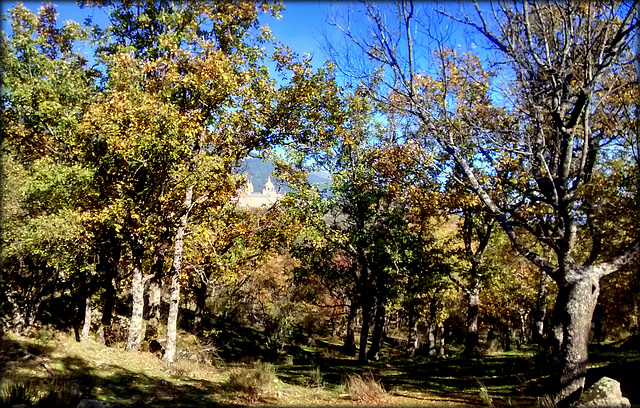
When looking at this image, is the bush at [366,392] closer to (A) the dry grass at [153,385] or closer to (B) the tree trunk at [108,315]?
(A) the dry grass at [153,385]

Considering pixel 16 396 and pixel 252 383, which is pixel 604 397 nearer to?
pixel 252 383

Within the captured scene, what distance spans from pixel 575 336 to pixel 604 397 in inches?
47.2

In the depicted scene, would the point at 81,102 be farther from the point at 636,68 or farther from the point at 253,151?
the point at 636,68

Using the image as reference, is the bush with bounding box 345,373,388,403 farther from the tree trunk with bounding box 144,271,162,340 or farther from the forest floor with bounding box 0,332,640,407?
the tree trunk with bounding box 144,271,162,340

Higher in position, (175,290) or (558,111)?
(558,111)

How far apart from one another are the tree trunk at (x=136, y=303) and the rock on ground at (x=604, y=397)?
12810mm

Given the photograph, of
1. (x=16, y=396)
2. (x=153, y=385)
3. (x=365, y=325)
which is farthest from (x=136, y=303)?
(x=365, y=325)

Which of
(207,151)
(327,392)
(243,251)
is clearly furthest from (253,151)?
(327,392)

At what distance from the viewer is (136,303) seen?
14055 mm

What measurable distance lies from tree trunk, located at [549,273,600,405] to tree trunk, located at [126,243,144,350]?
12466 mm

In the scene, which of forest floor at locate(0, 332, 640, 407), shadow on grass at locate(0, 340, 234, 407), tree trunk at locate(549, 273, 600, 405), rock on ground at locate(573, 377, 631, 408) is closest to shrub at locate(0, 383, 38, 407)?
forest floor at locate(0, 332, 640, 407)

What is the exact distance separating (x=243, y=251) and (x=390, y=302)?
7.91 metres

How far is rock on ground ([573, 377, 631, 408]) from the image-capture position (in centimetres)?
666

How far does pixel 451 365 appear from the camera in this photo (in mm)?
17016
